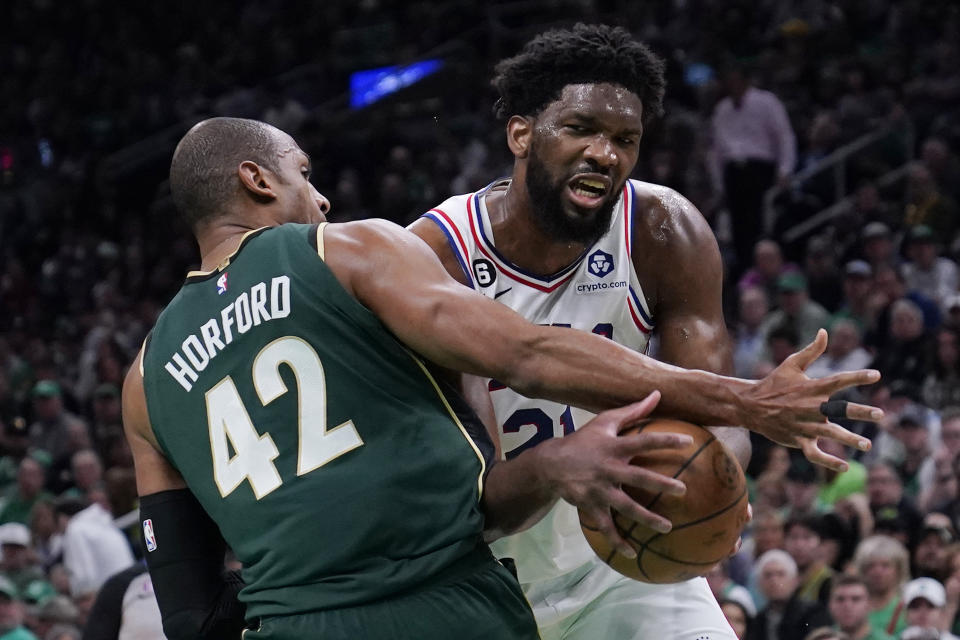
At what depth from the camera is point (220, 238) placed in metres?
3.23

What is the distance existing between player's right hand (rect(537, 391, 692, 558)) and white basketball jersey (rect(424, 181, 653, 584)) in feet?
3.61

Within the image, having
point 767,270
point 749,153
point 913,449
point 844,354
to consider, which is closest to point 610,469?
point 913,449

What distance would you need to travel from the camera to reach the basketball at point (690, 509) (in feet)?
8.84

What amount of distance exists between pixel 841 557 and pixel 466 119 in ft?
26.6

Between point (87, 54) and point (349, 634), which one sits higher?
point (349, 634)

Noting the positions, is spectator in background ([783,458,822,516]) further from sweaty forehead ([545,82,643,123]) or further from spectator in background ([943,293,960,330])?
sweaty forehead ([545,82,643,123])

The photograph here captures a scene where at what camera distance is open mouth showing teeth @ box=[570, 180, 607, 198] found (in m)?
3.61

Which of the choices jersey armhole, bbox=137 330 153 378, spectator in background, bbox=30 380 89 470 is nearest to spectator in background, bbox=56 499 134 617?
spectator in background, bbox=30 380 89 470

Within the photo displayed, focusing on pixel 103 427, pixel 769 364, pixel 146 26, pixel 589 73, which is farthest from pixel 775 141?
pixel 146 26

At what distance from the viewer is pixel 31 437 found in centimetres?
1122

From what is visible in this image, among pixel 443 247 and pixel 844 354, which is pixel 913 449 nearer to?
pixel 844 354

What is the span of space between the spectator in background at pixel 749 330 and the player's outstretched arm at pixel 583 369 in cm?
637

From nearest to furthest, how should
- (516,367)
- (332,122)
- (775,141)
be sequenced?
(516,367) → (775,141) → (332,122)

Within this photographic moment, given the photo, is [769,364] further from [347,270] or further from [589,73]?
[347,270]
